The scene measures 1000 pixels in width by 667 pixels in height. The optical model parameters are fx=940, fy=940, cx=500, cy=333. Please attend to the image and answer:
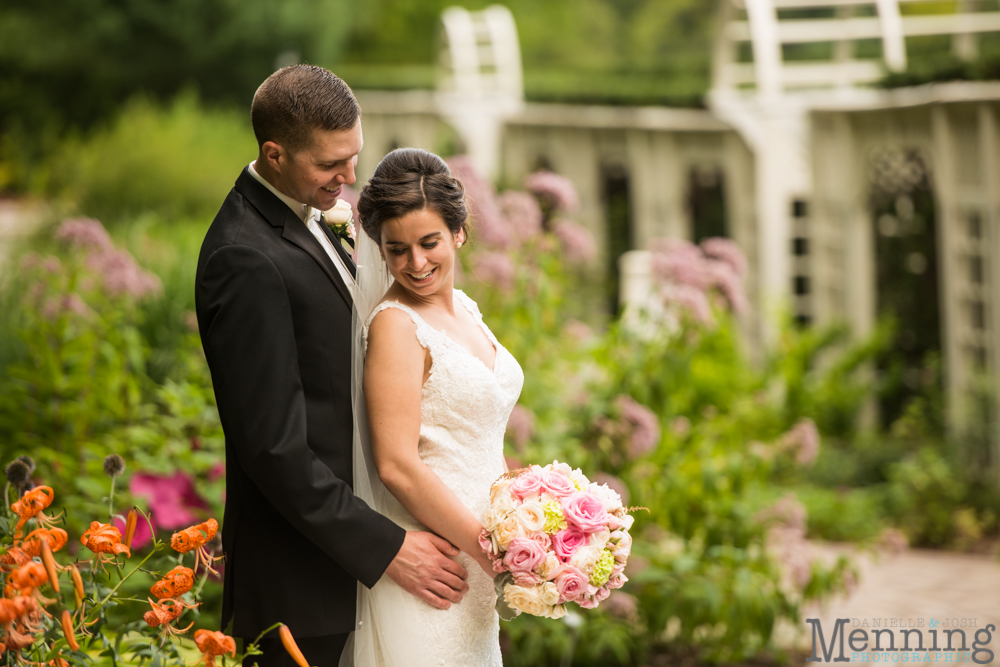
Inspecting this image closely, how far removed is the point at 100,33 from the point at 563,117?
15.0 m

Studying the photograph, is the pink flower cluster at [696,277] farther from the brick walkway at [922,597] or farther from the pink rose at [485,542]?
the pink rose at [485,542]

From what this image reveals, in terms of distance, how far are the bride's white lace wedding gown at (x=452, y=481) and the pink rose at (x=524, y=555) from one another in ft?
0.76

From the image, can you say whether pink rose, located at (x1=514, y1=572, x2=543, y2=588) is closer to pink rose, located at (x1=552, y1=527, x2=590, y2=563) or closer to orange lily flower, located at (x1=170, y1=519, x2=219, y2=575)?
pink rose, located at (x1=552, y1=527, x2=590, y2=563)

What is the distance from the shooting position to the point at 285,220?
2.11m

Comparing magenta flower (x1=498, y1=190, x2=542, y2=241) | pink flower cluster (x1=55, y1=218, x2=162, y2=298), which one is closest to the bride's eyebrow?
magenta flower (x1=498, y1=190, x2=542, y2=241)

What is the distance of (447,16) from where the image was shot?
1655 centimetres

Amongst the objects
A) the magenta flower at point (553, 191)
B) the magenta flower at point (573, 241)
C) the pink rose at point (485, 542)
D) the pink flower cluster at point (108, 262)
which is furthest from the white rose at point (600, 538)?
the pink flower cluster at point (108, 262)

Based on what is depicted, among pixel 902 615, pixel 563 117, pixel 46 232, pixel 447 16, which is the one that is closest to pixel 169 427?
pixel 902 615

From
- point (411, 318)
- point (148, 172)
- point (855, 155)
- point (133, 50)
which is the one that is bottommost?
point (411, 318)

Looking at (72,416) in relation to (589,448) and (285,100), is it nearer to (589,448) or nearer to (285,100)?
(589,448)

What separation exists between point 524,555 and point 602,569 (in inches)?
7.5

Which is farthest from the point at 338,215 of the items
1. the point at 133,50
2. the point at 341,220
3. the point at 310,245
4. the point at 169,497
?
the point at 133,50

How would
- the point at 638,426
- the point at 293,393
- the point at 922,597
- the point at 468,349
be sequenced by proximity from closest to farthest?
the point at 293,393
the point at 468,349
the point at 638,426
the point at 922,597

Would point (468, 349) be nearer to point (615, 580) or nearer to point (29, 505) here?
point (615, 580)
